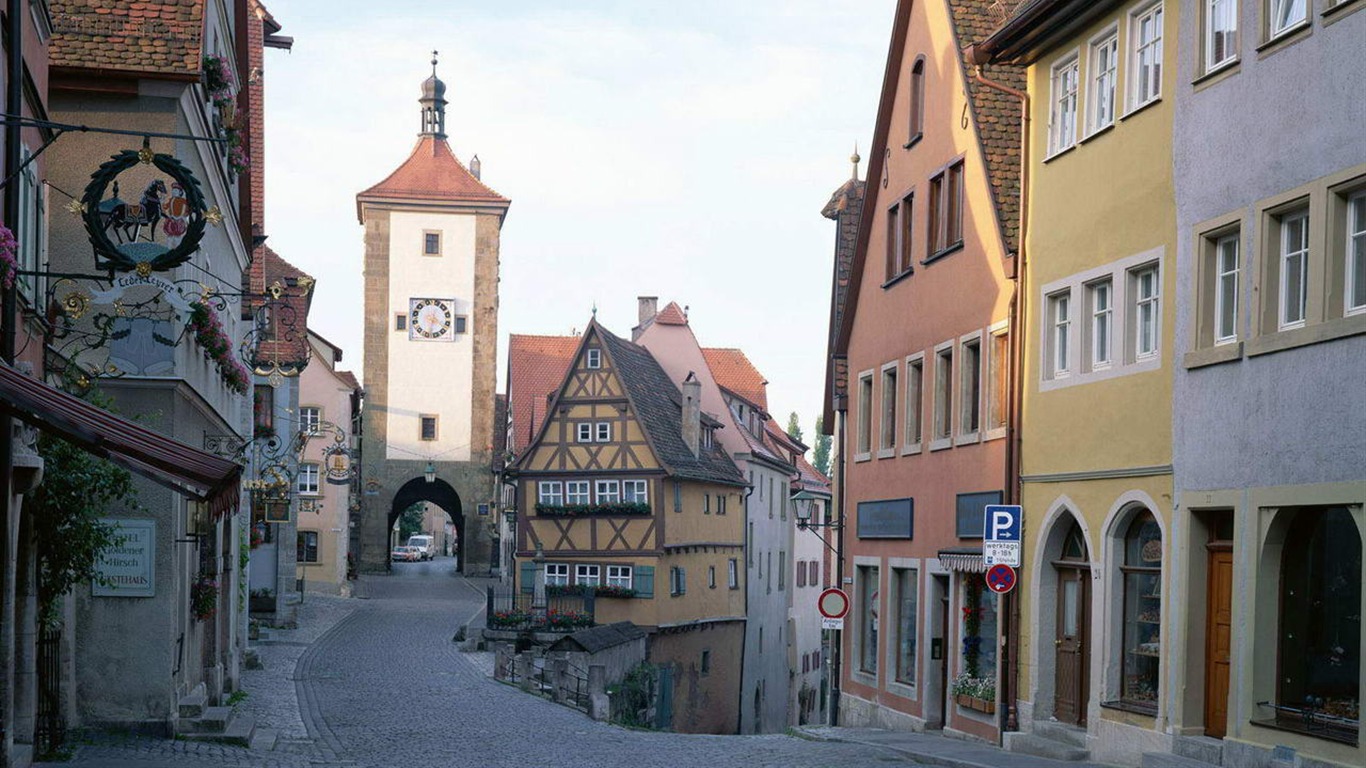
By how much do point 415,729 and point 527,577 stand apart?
2606 cm

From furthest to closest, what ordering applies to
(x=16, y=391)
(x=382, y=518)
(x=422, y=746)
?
(x=382, y=518), (x=422, y=746), (x=16, y=391)

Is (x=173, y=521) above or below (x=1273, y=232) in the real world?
below

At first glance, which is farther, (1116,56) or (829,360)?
(829,360)

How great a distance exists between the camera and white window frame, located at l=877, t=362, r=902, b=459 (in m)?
28.0

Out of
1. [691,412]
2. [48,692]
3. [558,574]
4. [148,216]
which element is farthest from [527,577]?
[148,216]

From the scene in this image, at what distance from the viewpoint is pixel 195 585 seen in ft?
69.4

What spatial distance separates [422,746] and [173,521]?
398 centimetres

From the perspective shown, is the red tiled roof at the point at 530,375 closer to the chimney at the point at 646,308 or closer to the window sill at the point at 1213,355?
the chimney at the point at 646,308

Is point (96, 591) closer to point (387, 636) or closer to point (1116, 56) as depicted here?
point (1116, 56)

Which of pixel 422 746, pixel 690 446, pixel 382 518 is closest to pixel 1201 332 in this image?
pixel 422 746

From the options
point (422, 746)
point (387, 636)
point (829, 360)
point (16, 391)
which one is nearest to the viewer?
point (16, 391)

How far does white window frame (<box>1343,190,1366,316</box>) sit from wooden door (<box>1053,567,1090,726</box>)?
6633 millimetres

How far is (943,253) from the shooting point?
81.2 ft

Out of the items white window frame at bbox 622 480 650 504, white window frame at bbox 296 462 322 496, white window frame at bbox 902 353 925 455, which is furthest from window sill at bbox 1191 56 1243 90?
white window frame at bbox 296 462 322 496
